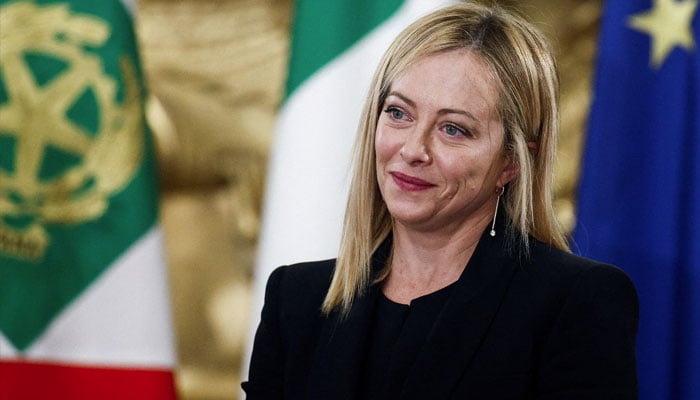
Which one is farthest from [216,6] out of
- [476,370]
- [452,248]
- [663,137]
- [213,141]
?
[476,370]

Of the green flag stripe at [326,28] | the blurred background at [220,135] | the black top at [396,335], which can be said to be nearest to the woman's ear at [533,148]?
the black top at [396,335]

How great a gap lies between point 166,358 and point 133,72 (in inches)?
27.2

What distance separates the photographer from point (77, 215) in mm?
2209

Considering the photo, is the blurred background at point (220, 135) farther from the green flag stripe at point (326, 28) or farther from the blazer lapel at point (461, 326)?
the blazer lapel at point (461, 326)

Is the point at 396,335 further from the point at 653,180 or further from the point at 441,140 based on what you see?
the point at 653,180

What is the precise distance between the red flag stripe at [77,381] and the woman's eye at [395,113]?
114 centimetres

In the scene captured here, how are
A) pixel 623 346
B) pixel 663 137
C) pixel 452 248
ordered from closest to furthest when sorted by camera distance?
pixel 623 346
pixel 452 248
pixel 663 137

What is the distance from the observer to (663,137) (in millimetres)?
2188

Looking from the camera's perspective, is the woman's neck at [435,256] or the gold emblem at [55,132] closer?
the woman's neck at [435,256]

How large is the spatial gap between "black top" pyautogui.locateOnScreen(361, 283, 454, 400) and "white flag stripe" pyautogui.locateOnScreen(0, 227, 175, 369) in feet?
3.21

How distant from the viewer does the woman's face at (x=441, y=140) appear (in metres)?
1.28

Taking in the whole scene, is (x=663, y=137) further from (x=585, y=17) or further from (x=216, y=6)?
(x=216, y=6)

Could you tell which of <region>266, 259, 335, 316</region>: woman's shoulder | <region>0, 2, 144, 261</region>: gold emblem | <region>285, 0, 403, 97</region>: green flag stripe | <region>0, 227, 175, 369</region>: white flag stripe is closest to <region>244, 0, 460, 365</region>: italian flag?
<region>285, 0, 403, 97</region>: green flag stripe

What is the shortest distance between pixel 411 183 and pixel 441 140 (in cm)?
7
